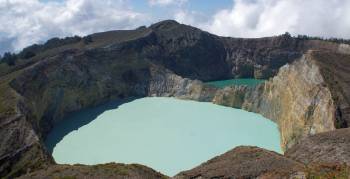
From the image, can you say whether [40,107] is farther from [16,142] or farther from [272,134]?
[272,134]

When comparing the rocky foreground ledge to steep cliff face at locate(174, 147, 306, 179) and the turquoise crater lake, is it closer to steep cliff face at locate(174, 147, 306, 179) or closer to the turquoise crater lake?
steep cliff face at locate(174, 147, 306, 179)

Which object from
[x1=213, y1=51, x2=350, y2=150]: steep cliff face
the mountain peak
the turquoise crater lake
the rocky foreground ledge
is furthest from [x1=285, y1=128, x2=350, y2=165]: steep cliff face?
the mountain peak

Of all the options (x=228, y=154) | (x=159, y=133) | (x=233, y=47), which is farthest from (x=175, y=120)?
(x=233, y=47)

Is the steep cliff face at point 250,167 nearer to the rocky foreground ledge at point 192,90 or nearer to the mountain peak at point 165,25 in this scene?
the rocky foreground ledge at point 192,90

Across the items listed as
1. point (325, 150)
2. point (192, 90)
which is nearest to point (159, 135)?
point (192, 90)

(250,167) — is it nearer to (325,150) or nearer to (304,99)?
(325,150)
